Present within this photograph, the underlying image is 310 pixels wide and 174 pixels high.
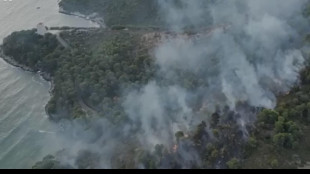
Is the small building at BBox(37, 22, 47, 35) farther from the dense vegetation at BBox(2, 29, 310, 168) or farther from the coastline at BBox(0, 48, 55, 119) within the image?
the coastline at BBox(0, 48, 55, 119)

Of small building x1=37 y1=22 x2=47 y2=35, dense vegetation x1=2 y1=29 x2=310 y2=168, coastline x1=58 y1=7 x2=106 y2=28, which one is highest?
coastline x1=58 y1=7 x2=106 y2=28

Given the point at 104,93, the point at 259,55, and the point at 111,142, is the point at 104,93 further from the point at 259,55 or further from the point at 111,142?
the point at 259,55

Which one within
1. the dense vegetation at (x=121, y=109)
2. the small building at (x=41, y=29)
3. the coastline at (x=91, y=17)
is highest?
the coastline at (x=91, y=17)

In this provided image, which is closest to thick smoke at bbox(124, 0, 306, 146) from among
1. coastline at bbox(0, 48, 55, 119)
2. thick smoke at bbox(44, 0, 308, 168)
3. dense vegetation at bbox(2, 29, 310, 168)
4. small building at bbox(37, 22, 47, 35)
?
thick smoke at bbox(44, 0, 308, 168)

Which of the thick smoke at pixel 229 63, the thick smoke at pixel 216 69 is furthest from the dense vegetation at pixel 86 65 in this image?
the thick smoke at pixel 229 63

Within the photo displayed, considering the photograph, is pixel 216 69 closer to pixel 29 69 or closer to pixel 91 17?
Result: pixel 29 69

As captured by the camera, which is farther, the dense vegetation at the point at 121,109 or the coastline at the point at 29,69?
the coastline at the point at 29,69

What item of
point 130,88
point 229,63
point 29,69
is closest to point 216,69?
point 229,63

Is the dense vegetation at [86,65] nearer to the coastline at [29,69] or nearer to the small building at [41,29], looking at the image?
the coastline at [29,69]

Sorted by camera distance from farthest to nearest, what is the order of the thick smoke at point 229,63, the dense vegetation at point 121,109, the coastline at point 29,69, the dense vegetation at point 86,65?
the coastline at point 29,69 < the dense vegetation at point 86,65 < the thick smoke at point 229,63 < the dense vegetation at point 121,109
